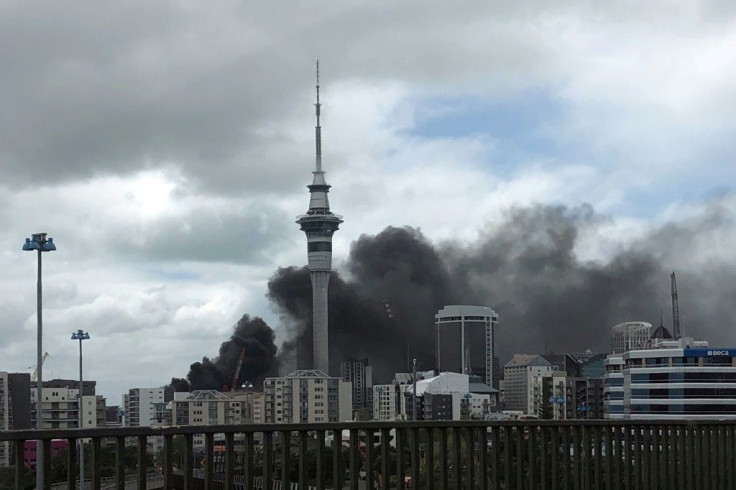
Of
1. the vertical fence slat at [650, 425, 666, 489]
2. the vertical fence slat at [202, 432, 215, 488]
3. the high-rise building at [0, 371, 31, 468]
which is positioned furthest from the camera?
the high-rise building at [0, 371, 31, 468]

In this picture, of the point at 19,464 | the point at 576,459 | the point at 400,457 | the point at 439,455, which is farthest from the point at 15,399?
the point at 19,464

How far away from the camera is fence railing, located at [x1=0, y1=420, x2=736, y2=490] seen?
97.7ft

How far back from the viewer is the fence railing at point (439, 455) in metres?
29.8

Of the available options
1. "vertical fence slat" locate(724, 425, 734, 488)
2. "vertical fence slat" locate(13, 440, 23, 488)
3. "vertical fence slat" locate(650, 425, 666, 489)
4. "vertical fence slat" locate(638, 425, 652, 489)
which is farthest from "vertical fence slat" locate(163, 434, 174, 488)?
"vertical fence slat" locate(724, 425, 734, 488)

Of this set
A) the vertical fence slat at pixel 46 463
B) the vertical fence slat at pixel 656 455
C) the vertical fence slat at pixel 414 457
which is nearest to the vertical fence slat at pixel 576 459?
the vertical fence slat at pixel 656 455

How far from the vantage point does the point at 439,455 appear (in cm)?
4075

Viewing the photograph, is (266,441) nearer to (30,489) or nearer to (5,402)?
(30,489)

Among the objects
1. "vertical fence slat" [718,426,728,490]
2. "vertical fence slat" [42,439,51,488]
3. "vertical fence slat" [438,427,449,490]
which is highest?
"vertical fence slat" [42,439,51,488]

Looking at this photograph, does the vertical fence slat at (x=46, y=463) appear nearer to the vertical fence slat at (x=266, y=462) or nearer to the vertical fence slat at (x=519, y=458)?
the vertical fence slat at (x=266, y=462)

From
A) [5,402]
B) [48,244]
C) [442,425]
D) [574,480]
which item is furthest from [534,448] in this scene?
[5,402]

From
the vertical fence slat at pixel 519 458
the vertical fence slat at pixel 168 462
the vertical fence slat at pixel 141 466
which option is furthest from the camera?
the vertical fence slat at pixel 519 458

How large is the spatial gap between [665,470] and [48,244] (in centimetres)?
3342

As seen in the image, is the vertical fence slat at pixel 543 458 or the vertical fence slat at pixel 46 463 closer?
the vertical fence slat at pixel 46 463

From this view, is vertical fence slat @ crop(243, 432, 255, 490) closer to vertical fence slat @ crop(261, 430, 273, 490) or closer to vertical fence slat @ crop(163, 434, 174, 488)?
vertical fence slat @ crop(261, 430, 273, 490)
